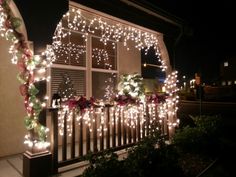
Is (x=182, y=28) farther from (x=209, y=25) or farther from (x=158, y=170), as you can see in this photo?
(x=209, y=25)

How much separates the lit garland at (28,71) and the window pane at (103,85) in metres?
3.44

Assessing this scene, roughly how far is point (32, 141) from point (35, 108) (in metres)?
0.55

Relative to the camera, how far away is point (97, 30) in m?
7.51

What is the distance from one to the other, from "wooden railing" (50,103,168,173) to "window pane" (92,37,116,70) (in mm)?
2161

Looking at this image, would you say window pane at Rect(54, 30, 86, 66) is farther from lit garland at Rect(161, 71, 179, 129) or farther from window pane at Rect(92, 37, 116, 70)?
lit garland at Rect(161, 71, 179, 129)

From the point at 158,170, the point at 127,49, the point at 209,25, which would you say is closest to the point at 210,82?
the point at 209,25

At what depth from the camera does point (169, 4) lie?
24.8ft

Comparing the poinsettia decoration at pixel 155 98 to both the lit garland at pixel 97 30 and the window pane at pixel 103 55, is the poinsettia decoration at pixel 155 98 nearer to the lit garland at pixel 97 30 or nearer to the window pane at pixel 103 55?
the lit garland at pixel 97 30

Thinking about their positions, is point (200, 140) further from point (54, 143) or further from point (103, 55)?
point (103, 55)

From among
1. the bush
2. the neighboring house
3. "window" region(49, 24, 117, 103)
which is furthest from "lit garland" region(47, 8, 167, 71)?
the neighboring house

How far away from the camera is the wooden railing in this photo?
4.76 meters

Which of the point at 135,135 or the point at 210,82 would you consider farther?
the point at 210,82

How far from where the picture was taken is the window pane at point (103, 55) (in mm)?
7480

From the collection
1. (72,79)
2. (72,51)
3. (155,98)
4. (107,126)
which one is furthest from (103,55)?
(107,126)
